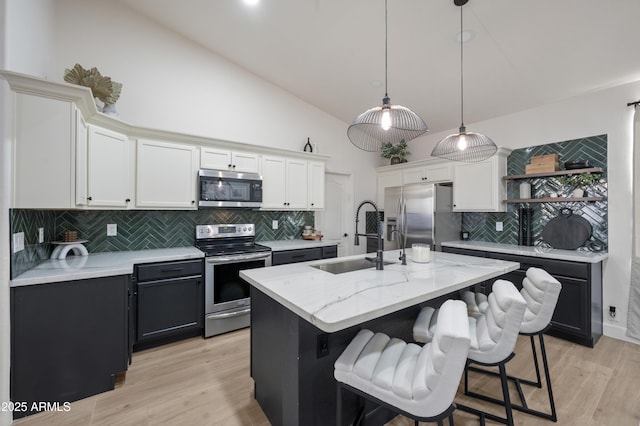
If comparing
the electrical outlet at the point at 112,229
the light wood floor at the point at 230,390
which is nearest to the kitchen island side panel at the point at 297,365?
the light wood floor at the point at 230,390

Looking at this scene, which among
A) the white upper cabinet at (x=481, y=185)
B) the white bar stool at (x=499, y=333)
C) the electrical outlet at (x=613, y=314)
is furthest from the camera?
the white upper cabinet at (x=481, y=185)

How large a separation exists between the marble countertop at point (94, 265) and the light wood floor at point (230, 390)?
34.4 inches

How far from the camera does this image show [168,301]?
8.92ft

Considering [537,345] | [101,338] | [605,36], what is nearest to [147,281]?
[101,338]

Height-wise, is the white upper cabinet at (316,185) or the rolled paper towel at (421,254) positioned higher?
the white upper cabinet at (316,185)

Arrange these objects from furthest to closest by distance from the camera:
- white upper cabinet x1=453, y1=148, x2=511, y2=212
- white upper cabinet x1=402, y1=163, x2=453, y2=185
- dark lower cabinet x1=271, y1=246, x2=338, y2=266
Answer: white upper cabinet x1=402, y1=163, x2=453, y2=185 < white upper cabinet x1=453, y1=148, x2=511, y2=212 < dark lower cabinet x1=271, y1=246, x2=338, y2=266

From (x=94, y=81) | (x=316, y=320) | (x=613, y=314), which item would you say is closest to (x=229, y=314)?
(x=316, y=320)

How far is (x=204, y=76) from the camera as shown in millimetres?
3527

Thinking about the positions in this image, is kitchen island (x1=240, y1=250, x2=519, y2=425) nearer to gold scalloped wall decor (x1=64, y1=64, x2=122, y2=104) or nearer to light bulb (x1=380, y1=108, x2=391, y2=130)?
light bulb (x1=380, y1=108, x2=391, y2=130)

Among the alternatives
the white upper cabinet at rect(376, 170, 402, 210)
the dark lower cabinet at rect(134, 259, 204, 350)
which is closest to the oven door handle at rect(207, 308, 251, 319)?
the dark lower cabinet at rect(134, 259, 204, 350)

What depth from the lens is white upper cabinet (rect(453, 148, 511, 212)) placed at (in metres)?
3.61

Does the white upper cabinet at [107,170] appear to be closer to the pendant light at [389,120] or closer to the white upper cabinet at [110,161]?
the white upper cabinet at [110,161]

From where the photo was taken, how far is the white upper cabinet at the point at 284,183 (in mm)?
3705

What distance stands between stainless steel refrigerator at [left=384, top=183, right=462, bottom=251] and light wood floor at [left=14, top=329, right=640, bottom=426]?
1540mm
